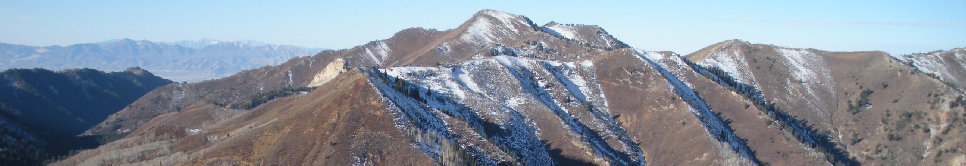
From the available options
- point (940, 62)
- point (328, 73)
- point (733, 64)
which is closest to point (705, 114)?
point (733, 64)

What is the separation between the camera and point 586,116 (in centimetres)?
11806

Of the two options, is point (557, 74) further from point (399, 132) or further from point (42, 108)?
point (42, 108)


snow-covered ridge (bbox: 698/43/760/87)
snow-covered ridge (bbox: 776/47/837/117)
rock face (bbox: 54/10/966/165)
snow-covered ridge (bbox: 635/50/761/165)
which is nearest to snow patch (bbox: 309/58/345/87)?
rock face (bbox: 54/10/966/165)

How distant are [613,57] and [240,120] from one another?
285 ft

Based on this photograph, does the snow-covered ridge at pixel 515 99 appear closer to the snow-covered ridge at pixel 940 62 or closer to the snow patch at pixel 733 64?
the snow patch at pixel 733 64

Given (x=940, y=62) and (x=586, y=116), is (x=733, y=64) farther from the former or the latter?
(x=586, y=116)

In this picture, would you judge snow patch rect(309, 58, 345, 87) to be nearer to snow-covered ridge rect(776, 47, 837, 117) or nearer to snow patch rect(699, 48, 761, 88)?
snow patch rect(699, 48, 761, 88)

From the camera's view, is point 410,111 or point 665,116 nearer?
point 410,111

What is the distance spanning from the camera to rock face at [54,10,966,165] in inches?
3172

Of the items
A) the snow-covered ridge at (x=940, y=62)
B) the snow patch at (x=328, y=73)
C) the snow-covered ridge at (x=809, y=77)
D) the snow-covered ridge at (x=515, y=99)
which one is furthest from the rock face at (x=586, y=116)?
the snow-covered ridge at (x=940, y=62)

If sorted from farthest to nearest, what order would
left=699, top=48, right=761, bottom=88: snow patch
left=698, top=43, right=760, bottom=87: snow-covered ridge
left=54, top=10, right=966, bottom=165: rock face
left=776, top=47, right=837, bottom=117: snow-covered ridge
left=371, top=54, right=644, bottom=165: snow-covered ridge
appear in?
left=698, top=43, right=760, bottom=87: snow-covered ridge, left=699, top=48, right=761, bottom=88: snow patch, left=776, top=47, right=837, bottom=117: snow-covered ridge, left=371, top=54, right=644, bottom=165: snow-covered ridge, left=54, top=10, right=966, bottom=165: rock face

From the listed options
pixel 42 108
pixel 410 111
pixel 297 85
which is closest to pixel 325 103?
pixel 410 111

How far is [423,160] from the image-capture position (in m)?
74.0

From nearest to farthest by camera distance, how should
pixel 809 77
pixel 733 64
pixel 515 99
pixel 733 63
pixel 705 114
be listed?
pixel 515 99, pixel 705 114, pixel 809 77, pixel 733 64, pixel 733 63
